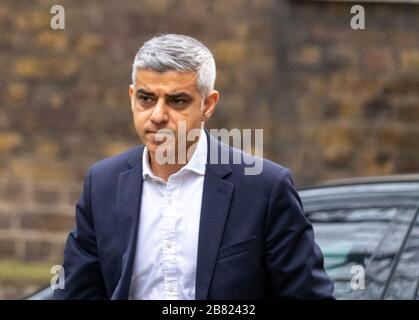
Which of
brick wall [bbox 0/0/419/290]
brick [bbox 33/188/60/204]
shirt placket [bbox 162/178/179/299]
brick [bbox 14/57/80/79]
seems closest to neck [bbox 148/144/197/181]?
shirt placket [bbox 162/178/179/299]

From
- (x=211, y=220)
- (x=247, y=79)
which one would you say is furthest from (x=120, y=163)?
(x=247, y=79)

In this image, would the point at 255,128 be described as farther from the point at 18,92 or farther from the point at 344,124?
the point at 18,92

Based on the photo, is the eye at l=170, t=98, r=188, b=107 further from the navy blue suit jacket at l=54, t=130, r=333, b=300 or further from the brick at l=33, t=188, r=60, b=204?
the brick at l=33, t=188, r=60, b=204

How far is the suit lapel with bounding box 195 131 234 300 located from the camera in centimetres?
390

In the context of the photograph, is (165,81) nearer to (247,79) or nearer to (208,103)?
(208,103)

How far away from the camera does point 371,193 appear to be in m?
4.91

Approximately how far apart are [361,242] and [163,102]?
3.86 ft

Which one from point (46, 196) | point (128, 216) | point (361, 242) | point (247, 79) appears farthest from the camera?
point (46, 196)

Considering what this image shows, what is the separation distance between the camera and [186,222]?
3.99m

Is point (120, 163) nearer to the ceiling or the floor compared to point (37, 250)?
nearer to the ceiling

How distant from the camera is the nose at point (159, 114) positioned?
3.92 m

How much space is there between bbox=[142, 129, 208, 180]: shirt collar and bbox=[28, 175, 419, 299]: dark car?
2.74ft

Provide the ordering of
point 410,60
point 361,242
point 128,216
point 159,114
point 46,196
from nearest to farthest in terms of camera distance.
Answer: point 159,114
point 128,216
point 361,242
point 410,60
point 46,196
